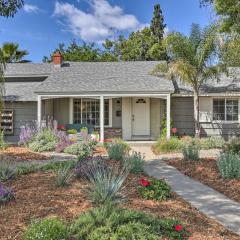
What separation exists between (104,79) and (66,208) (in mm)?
15600

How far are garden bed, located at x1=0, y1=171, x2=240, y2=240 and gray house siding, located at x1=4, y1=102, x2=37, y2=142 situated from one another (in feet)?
46.2

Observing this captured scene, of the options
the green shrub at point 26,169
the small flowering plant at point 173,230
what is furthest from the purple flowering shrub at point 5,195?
the small flowering plant at point 173,230

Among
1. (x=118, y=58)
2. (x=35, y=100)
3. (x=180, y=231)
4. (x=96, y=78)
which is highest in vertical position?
(x=118, y=58)

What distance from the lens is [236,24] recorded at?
1226 centimetres

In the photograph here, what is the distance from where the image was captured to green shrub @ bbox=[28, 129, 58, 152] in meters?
15.5

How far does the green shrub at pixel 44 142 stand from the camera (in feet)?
50.8

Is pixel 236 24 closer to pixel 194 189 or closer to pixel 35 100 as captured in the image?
pixel 194 189

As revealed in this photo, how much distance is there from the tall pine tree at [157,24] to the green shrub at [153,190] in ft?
115

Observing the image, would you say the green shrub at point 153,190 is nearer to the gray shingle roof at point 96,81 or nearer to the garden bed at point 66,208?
the garden bed at point 66,208

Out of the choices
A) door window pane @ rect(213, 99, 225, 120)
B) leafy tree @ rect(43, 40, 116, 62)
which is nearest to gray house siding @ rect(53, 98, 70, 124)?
door window pane @ rect(213, 99, 225, 120)

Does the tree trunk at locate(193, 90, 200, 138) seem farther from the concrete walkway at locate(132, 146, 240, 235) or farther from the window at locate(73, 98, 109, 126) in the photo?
the concrete walkway at locate(132, 146, 240, 235)

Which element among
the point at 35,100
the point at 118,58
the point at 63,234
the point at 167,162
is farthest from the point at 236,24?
the point at 118,58

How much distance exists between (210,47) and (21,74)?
12.7 meters

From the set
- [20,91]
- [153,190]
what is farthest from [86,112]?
[153,190]
